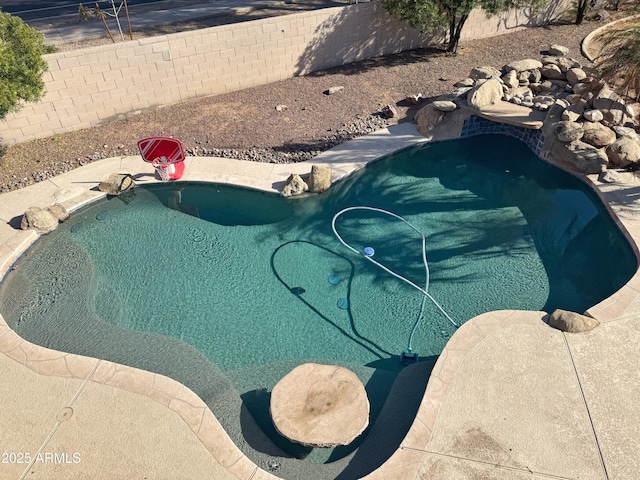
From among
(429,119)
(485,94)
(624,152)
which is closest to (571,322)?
(624,152)

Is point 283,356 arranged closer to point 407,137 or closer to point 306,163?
point 306,163

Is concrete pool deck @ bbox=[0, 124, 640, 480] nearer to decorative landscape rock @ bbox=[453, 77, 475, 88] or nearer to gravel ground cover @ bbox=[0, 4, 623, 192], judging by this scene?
gravel ground cover @ bbox=[0, 4, 623, 192]

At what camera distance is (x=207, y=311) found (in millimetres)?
10719

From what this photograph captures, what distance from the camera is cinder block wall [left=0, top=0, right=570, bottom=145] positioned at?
50.4ft

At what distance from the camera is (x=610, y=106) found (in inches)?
587

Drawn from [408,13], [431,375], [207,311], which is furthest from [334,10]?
[431,375]

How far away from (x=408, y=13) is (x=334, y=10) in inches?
121

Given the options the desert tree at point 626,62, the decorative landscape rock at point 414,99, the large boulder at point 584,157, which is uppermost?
the desert tree at point 626,62

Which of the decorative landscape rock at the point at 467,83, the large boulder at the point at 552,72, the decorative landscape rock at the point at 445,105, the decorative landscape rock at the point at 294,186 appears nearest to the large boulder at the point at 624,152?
the large boulder at the point at 552,72

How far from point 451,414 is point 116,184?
37.8 feet

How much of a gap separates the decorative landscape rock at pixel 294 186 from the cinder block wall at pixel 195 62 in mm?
6991

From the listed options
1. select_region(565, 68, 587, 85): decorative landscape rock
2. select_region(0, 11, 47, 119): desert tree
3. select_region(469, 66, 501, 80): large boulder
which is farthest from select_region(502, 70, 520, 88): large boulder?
select_region(0, 11, 47, 119): desert tree

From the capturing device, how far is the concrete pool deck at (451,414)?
7.63 meters

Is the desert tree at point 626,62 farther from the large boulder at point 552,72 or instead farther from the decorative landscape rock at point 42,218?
the decorative landscape rock at point 42,218
